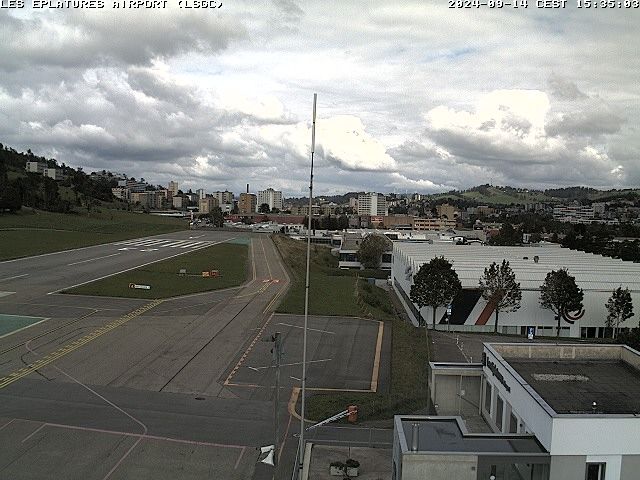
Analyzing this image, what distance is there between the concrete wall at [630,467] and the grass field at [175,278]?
36.6m

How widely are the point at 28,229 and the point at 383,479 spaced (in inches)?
3589

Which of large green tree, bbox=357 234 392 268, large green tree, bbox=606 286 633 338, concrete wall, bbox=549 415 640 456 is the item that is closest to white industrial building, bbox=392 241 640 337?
large green tree, bbox=606 286 633 338

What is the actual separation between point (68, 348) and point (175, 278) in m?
25.7

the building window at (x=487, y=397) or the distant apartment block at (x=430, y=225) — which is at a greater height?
the distant apartment block at (x=430, y=225)

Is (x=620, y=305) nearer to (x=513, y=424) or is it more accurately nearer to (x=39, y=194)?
(x=513, y=424)

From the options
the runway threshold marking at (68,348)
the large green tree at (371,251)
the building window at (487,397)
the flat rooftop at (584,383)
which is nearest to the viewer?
the flat rooftop at (584,383)

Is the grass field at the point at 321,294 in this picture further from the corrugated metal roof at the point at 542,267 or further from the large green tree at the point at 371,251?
the corrugated metal roof at the point at 542,267

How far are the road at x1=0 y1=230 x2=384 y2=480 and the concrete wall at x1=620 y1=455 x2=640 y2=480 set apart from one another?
378 inches

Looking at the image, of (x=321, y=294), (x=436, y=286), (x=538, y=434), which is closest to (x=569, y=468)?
(x=538, y=434)

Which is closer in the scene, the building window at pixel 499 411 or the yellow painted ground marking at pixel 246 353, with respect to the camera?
the building window at pixel 499 411

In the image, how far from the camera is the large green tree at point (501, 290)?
4294 centimetres

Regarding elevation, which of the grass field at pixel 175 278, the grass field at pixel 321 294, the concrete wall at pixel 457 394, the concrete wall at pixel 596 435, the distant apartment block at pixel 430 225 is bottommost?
the grass field at pixel 321 294

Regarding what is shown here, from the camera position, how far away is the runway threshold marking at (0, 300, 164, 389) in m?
24.7

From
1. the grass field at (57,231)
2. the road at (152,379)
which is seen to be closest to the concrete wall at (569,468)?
the road at (152,379)
